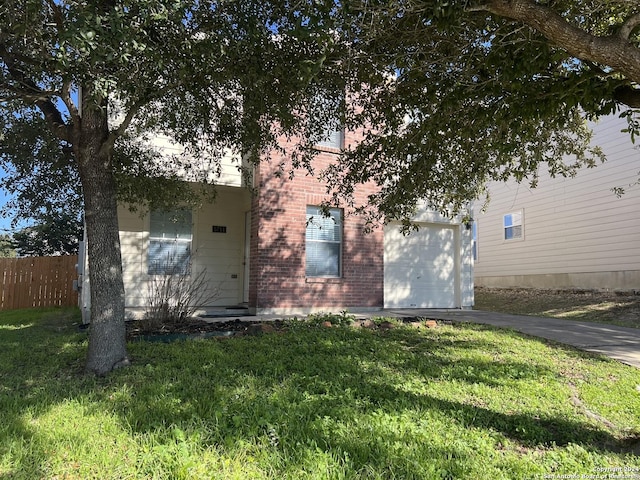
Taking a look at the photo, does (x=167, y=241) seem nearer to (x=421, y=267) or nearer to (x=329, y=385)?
(x=421, y=267)

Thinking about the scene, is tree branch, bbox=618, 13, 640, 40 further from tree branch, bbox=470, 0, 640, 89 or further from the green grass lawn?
the green grass lawn

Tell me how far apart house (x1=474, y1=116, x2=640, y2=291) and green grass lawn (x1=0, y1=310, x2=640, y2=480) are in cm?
901

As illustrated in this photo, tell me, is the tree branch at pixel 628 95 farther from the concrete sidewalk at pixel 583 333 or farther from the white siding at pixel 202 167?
the white siding at pixel 202 167

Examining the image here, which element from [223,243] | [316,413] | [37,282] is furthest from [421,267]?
[37,282]

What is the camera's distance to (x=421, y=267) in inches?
487

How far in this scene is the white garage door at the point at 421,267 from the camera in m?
12.0

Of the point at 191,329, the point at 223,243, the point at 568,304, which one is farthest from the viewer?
the point at 568,304

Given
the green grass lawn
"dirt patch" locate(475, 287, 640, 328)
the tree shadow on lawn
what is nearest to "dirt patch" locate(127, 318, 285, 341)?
the green grass lawn

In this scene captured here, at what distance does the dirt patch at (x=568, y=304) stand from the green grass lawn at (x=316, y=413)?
20.1 ft

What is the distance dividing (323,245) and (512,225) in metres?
9.82

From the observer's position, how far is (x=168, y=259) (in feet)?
34.3

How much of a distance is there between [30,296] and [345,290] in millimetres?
9594

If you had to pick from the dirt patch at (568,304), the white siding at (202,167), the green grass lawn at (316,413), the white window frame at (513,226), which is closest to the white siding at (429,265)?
the dirt patch at (568,304)

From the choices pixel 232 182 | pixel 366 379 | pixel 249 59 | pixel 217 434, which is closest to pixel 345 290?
pixel 232 182
